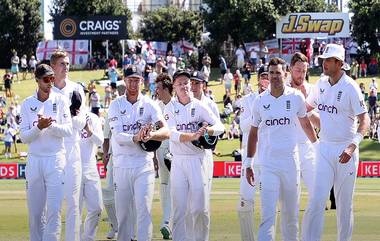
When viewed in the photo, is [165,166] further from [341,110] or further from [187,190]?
[341,110]

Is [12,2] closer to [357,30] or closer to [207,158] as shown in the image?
[357,30]

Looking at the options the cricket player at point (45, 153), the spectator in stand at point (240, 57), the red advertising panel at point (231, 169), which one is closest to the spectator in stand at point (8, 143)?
the red advertising panel at point (231, 169)

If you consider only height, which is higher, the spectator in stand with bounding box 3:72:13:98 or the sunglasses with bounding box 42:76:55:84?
the sunglasses with bounding box 42:76:55:84

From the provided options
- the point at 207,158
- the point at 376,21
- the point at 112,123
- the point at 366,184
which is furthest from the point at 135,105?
the point at 376,21

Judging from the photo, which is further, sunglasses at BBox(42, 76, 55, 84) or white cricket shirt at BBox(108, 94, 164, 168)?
white cricket shirt at BBox(108, 94, 164, 168)

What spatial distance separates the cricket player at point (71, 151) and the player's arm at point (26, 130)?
63cm

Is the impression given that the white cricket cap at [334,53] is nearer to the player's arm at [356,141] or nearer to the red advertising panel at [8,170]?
the player's arm at [356,141]

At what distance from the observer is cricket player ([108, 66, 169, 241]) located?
11.2 metres

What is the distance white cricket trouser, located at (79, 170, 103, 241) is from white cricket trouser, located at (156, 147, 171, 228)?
1211mm

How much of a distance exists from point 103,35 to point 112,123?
41.3 metres

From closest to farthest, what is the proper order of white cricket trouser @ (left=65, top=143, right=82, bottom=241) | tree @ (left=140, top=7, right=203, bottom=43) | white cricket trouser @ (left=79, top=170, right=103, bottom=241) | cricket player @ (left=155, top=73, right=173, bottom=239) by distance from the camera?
1. white cricket trouser @ (left=65, top=143, right=82, bottom=241)
2. white cricket trouser @ (left=79, top=170, right=103, bottom=241)
3. cricket player @ (left=155, top=73, right=173, bottom=239)
4. tree @ (left=140, top=7, right=203, bottom=43)

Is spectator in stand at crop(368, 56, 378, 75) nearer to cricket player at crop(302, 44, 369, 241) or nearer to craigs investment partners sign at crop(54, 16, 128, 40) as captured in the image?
craigs investment partners sign at crop(54, 16, 128, 40)

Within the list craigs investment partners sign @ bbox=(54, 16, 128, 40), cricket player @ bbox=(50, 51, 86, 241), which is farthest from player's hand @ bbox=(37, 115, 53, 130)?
craigs investment partners sign @ bbox=(54, 16, 128, 40)

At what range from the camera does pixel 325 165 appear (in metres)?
10.7
